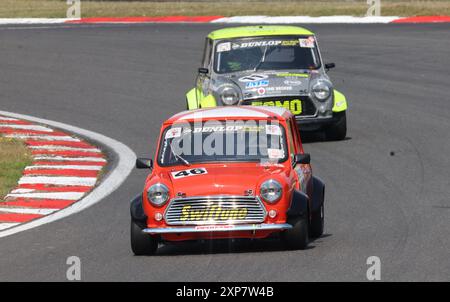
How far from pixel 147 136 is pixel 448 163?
5.11 meters

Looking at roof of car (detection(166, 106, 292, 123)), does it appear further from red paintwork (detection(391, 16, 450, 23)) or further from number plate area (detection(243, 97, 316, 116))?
red paintwork (detection(391, 16, 450, 23))

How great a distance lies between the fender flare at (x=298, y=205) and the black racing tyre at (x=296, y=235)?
50mm

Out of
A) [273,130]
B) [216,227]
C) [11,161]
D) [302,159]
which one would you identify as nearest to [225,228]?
[216,227]

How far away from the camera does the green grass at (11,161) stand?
15.0 metres

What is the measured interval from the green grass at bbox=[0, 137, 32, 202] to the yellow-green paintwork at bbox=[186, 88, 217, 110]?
8.46ft

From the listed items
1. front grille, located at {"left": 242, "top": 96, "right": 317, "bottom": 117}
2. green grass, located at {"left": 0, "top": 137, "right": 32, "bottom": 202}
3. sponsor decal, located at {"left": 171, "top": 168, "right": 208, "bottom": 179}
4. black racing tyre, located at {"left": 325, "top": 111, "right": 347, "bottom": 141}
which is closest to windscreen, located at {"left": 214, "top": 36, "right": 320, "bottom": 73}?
front grille, located at {"left": 242, "top": 96, "right": 317, "bottom": 117}

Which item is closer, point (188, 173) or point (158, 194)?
point (158, 194)

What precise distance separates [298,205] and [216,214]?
71cm

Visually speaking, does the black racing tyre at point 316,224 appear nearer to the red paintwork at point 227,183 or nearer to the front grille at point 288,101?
the red paintwork at point 227,183

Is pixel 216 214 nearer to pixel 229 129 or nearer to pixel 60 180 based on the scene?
pixel 229 129

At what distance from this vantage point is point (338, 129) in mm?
17797

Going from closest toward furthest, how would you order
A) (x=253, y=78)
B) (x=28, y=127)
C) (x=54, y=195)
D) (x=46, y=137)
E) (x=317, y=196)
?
(x=317, y=196)
(x=54, y=195)
(x=253, y=78)
(x=46, y=137)
(x=28, y=127)

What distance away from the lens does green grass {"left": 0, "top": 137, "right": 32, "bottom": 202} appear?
1502cm

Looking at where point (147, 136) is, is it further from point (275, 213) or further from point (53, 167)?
point (275, 213)
